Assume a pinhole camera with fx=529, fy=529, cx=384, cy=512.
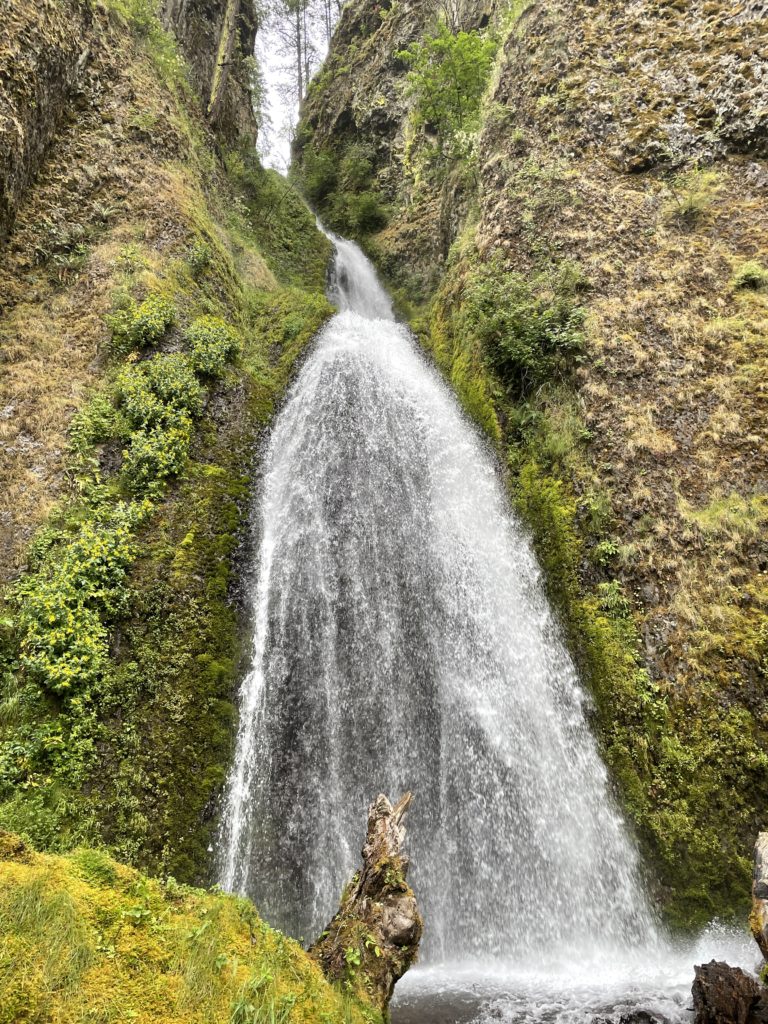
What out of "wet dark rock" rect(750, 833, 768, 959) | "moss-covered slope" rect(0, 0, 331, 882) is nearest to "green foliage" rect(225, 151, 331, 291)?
"moss-covered slope" rect(0, 0, 331, 882)

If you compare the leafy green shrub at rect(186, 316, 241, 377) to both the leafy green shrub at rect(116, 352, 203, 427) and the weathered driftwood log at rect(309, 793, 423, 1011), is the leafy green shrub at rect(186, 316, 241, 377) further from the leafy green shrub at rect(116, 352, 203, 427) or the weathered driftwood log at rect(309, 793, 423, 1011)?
the weathered driftwood log at rect(309, 793, 423, 1011)

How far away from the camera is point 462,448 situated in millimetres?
11789

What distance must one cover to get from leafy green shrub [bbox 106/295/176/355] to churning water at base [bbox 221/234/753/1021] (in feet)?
11.0

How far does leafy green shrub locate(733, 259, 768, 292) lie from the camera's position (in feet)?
31.4

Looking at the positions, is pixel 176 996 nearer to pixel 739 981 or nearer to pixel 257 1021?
pixel 257 1021

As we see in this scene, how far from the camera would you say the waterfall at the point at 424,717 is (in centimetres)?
656

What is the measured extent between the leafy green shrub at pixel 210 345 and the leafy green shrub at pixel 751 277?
10.3 meters

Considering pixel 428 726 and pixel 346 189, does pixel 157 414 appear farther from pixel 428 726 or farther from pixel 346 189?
pixel 346 189

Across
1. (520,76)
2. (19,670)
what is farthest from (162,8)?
(19,670)

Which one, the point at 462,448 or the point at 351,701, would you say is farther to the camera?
the point at 462,448

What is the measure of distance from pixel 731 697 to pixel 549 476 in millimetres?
4585

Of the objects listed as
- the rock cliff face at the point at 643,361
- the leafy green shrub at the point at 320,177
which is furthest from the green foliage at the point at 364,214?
the rock cliff face at the point at 643,361

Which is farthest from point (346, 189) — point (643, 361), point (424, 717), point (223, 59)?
point (424, 717)

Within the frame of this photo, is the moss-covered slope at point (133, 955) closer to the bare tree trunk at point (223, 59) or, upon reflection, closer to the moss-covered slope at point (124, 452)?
the moss-covered slope at point (124, 452)
